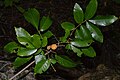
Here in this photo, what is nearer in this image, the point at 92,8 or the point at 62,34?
the point at 92,8

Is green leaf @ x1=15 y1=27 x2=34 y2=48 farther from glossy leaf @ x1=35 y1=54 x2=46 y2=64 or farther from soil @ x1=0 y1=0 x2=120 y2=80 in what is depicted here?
soil @ x1=0 y1=0 x2=120 y2=80

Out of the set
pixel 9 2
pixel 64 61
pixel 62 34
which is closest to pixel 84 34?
pixel 64 61

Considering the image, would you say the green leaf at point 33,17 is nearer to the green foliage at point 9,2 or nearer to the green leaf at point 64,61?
the green leaf at point 64,61

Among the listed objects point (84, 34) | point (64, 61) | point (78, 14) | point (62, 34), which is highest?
point (78, 14)

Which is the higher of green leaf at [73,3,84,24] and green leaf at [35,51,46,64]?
green leaf at [73,3,84,24]

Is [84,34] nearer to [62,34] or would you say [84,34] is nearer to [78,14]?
[78,14]

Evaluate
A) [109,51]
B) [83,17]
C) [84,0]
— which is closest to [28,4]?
[84,0]

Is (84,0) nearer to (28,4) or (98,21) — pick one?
(28,4)

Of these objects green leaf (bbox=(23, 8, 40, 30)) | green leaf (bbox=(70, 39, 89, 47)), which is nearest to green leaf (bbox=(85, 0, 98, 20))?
green leaf (bbox=(70, 39, 89, 47))
